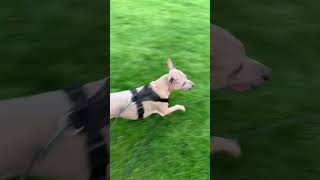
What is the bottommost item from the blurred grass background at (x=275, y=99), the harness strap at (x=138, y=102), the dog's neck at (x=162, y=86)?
the blurred grass background at (x=275, y=99)

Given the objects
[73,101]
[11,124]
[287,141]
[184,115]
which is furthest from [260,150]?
[11,124]

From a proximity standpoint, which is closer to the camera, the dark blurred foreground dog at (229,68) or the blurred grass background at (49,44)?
the dark blurred foreground dog at (229,68)

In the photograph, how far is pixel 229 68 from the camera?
1.63 meters

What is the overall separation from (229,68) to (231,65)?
0.05 ft

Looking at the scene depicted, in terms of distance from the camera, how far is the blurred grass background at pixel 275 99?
75.2 inches

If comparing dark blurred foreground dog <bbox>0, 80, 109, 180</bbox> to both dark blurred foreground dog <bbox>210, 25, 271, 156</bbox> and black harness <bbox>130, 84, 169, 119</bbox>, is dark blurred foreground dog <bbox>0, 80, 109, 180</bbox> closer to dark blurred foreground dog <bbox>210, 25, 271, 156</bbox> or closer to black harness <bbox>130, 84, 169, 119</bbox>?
black harness <bbox>130, 84, 169, 119</bbox>

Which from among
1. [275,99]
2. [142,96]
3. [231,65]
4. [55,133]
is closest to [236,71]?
[231,65]

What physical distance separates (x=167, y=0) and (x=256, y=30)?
0.65 meters

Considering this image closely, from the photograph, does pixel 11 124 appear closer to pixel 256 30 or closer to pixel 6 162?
pixel 6 162

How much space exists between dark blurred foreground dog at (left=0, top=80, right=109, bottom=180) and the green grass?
52 millimetres

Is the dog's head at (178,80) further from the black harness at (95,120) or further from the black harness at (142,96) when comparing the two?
the black harness at (95,120)

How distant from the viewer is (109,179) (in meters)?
1.55

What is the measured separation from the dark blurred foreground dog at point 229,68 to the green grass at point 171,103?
0.04 m

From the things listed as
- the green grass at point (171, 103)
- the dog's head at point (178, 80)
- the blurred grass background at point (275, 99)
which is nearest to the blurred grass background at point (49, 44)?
the green grass at point (171, 103)
